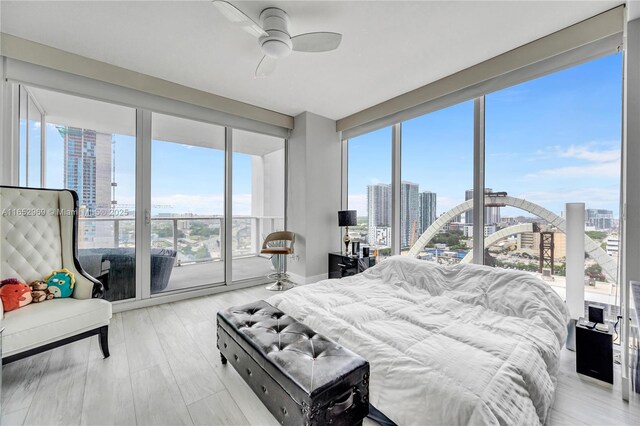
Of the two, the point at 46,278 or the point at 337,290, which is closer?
the point at 46,278

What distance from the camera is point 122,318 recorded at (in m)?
2.92

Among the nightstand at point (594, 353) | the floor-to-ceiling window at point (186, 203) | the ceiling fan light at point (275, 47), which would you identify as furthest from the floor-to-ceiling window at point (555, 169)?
the floor-to-ceiling window at point (186, 203)

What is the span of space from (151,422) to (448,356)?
1692mm

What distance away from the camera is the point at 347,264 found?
404 centimetres

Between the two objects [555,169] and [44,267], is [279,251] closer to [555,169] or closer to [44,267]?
[44,267]

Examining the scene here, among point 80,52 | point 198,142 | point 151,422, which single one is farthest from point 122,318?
point 80,52

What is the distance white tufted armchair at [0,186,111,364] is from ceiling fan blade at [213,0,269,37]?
215cm

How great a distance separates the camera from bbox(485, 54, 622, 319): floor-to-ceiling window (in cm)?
232

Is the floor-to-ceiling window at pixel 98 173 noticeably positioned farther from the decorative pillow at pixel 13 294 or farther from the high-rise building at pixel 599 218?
the high-rise building at pixel 599 218

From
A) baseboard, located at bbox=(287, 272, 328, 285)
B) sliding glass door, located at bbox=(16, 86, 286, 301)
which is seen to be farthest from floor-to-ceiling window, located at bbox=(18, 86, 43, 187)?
baseboard, located at bbox=(287, 272, 328, 285)

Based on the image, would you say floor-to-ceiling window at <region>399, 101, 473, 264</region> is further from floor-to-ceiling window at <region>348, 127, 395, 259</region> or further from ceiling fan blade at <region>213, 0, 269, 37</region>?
ceiling fan blade at <region>213, 0, 269, 37</region>

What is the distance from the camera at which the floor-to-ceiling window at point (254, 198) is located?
13.8ft

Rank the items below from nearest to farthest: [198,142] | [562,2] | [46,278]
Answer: [562,2] < [46,278] < [198,142]

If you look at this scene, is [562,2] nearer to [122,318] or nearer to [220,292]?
[220,292]
